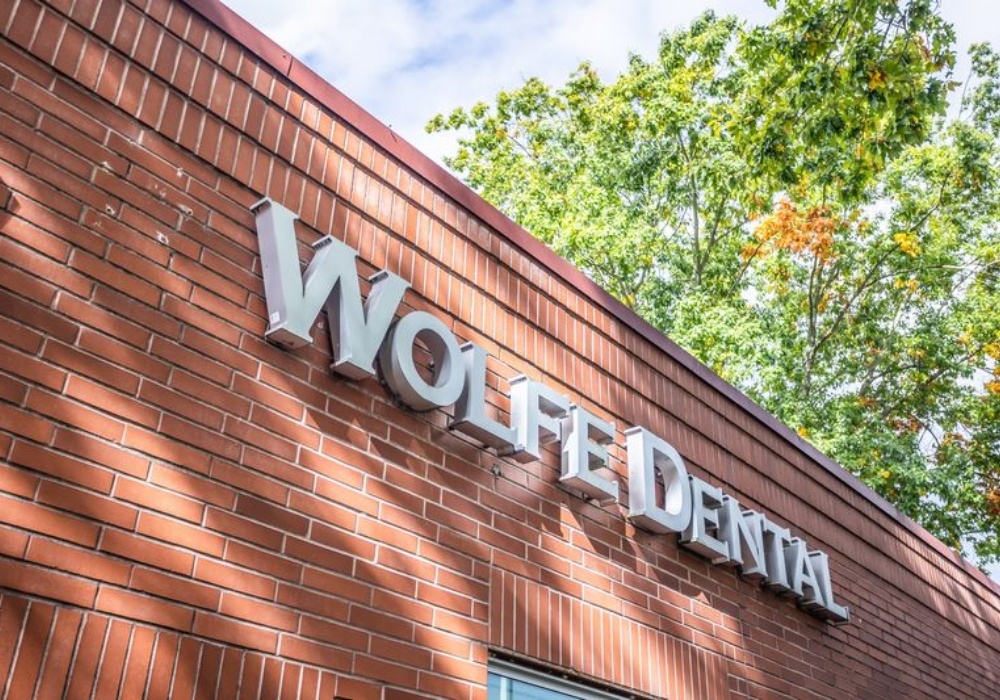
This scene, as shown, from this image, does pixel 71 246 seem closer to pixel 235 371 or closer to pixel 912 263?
pixel 235 371

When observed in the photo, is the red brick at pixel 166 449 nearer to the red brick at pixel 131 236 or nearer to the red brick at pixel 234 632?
the red brick at pixel 234 632

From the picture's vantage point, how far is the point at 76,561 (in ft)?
9.22

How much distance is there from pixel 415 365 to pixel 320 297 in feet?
2.16

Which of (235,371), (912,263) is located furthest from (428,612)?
(912,263)

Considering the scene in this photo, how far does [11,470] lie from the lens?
2.76 meters

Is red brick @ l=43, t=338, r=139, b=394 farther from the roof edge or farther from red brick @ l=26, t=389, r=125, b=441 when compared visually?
the roof edge

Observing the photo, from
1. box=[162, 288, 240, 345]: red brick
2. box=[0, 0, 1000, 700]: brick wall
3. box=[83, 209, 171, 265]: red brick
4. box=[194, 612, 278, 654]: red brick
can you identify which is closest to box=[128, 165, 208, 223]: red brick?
box=[0, 0, 1000, 700]: brick wall

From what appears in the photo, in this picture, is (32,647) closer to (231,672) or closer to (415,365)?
(231,672)

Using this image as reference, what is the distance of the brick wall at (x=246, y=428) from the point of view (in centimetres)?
290

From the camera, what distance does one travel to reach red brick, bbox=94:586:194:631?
2.85 meters

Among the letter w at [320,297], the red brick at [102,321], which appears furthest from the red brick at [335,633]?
the red brick at [102,321]

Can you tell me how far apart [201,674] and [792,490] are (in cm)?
533

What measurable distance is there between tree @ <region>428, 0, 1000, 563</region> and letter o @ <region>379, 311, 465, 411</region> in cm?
1043

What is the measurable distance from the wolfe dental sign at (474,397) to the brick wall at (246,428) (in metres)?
0.10
